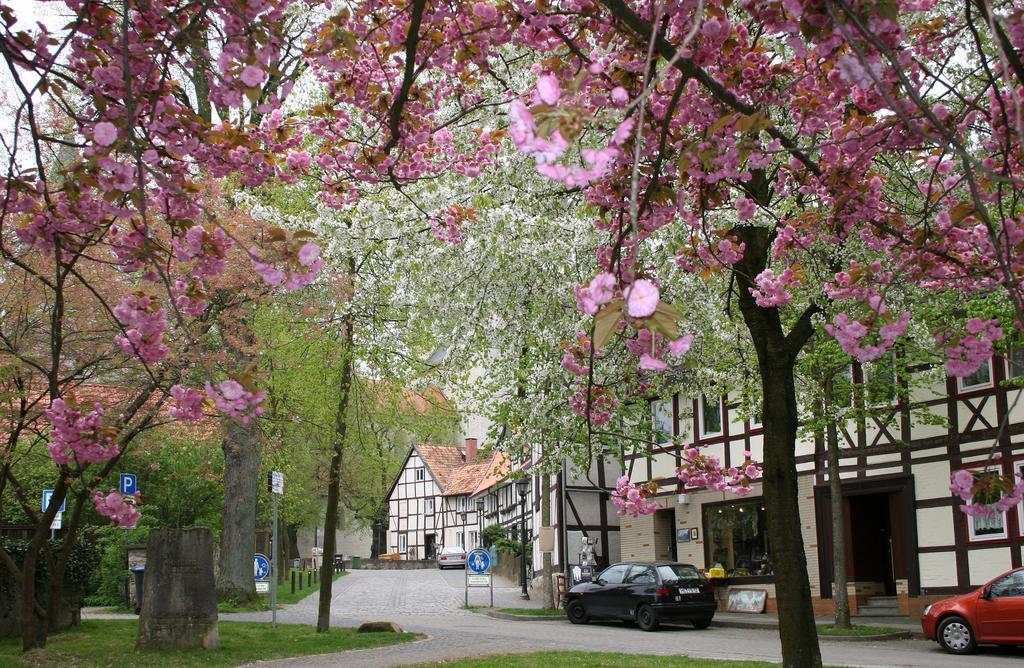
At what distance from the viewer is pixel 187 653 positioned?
514 inches

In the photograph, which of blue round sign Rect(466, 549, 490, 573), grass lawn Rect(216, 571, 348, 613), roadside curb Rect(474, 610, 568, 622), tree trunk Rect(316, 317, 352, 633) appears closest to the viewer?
tree trunk Rect(316, 317, 352, 633)

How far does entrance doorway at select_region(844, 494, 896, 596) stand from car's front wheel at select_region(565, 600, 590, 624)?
19.6ft

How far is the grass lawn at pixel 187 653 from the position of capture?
1213cm

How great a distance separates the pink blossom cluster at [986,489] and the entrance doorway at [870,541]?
58.9 feet

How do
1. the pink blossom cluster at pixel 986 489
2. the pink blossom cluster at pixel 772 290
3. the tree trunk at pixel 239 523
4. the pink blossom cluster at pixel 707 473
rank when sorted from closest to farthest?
the pink blossom cluster at pixel 986 489 < the pink blossom cluster at pixel 772 290 < the pink blossom cluster at pixel 707 473 < the tree trunk at pixel 239 523

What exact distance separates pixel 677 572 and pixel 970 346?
1637 centimetres

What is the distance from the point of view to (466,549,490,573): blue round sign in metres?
25.0

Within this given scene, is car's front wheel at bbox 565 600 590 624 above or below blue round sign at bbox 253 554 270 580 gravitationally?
below

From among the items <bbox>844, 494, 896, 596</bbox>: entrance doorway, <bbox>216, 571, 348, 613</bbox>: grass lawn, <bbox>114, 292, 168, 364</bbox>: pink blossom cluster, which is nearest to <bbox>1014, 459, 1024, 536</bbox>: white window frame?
<bbox>844, 494, 896, 596</bbox>: entrance doorway

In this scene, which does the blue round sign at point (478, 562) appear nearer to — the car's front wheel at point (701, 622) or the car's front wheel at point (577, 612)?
the car's front wheel at point (577, 612)

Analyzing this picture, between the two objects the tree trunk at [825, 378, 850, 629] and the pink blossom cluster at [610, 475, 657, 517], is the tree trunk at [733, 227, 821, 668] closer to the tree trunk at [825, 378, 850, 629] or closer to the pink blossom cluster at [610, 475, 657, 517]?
the pink blossom cluster at [610, 475, 657, 517]

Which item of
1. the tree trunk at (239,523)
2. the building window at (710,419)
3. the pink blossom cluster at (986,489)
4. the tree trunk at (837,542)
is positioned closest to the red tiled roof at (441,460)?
the building window at (710,419)

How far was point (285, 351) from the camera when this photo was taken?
1966cm

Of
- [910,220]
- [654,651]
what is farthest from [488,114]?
[654,651]
